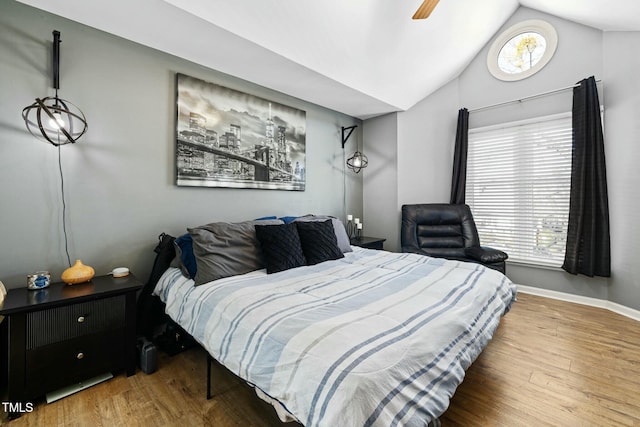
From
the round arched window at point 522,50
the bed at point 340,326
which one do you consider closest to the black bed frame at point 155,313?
the bed at point 340,326

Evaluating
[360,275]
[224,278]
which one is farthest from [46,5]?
[360,275]

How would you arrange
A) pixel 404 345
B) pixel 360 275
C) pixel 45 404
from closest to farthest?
pixel 404 345, pixel 45 404, pixel 360 275

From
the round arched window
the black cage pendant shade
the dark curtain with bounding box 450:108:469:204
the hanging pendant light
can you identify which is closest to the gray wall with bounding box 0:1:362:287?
the black cage pendant shade

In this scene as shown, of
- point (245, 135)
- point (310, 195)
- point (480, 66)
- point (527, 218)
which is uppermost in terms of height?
point (480, 66)

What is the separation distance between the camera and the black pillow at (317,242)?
2416 mm

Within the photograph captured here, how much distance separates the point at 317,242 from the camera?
2.47 m

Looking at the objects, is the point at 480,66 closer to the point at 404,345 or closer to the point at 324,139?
the point at 324,139

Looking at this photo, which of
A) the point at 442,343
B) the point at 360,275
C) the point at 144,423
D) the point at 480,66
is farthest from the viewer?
the point at 480,66

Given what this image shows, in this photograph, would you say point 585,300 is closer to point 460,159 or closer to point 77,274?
point 460,159

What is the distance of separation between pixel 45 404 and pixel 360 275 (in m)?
Answer: 2.04

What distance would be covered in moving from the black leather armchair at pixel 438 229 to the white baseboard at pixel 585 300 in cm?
93

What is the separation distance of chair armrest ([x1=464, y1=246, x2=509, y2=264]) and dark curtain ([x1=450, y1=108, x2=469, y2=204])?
933 mm

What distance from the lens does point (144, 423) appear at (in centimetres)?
144

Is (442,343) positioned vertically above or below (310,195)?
below
